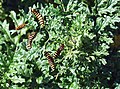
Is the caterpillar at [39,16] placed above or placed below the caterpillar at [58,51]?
above

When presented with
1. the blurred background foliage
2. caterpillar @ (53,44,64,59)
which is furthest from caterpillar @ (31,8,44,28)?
caterpillar @ (53,44,64,59)

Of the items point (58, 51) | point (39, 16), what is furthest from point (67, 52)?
point (39, 16)

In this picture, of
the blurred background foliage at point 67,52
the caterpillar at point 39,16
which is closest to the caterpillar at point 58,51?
the blurred background foliage at point 67,52

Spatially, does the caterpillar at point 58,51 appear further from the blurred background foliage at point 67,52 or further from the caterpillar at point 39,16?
the caterpillar at point 39,16

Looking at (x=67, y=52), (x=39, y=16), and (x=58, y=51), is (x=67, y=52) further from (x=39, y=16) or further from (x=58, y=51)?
(x=39, y=16)

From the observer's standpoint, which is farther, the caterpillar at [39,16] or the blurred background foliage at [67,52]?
the caterpillar at [39,16]

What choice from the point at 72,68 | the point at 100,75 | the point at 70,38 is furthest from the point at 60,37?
the point at 100,75

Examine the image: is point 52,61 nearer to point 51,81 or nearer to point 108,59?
point 51,81

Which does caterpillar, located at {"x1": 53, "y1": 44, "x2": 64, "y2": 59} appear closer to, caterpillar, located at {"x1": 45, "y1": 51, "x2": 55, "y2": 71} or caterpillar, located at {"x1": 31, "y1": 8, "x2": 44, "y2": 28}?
caterpillar, located at {"x1": 45, "y1": 51, "x2": 55, "y2": 71}
